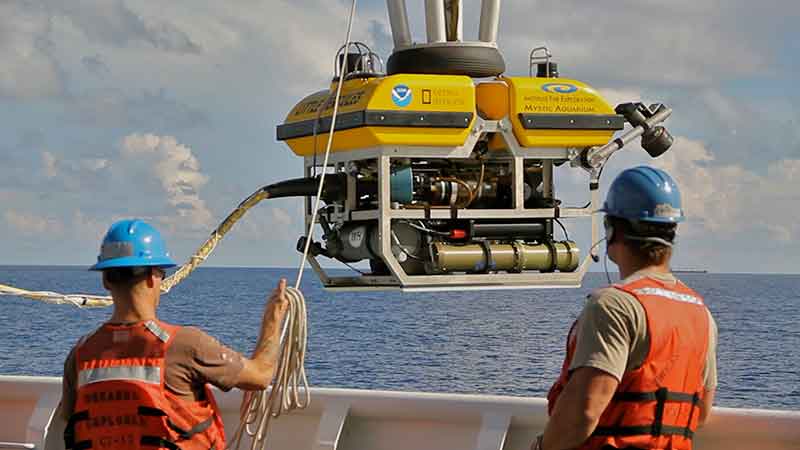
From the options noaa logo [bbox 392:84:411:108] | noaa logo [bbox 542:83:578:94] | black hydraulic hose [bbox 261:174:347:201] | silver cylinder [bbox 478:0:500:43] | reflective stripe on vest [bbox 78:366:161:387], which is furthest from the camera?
silver cylinder [bbox 478:0:500:43]

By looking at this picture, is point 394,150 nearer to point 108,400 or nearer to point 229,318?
point 108,400

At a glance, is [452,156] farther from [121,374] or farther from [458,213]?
[121,374]

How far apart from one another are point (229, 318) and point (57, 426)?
5337cm

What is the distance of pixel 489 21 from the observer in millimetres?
8094

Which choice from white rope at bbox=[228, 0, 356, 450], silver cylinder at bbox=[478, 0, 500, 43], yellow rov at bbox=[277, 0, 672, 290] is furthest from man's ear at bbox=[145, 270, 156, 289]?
silver cylinder at bbox=[478, 0, 500, 43]

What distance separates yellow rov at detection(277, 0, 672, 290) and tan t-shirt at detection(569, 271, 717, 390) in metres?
3.75

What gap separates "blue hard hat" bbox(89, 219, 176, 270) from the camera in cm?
395

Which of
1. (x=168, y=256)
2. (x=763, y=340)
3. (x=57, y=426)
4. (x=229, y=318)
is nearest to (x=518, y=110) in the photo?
(x=57, y=426)

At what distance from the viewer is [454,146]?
750cm

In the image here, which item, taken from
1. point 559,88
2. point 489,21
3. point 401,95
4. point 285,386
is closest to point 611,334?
point 285,386

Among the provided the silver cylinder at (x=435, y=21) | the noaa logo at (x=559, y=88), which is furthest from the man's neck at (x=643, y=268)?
the silver cylinder at (x=435, y=21)

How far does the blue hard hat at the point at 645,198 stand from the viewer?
145 inches

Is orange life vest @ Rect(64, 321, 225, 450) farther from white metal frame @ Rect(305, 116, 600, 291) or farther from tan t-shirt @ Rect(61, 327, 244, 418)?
white metal frame @ Rect(305, 116, 600, 291)

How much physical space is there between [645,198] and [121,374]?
5.30ft
